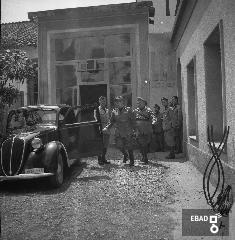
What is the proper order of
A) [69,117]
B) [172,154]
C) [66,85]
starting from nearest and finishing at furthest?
1. [69,117]
2. [172,154]
3. [66,85]

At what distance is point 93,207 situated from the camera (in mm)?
5016

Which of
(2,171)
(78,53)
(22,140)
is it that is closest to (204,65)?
(22,140)

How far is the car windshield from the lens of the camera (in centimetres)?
739

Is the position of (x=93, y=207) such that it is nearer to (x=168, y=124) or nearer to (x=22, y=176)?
(x=22, y=176)

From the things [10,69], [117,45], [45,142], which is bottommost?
[45,142]

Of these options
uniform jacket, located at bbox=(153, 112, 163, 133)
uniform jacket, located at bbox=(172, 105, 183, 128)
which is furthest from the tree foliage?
uniform jacket, located at bbox=(172, 105, 183, 128)

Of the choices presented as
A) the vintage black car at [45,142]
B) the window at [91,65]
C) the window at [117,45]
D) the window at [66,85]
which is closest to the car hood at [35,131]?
the vintage black car at [45,142]

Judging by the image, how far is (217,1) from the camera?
557 centimetres

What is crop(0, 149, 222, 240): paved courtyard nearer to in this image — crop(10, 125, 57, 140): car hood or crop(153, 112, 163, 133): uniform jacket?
crop(10, 125, 57, 140): car hood

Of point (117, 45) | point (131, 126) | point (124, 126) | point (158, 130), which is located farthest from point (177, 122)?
point (117, 45)

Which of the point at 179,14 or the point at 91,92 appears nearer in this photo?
the point at 179,14

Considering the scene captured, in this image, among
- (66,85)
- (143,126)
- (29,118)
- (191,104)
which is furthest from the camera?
(66,85)

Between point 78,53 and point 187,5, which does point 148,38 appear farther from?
point 187,5

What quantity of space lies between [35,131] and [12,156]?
0.78 m
